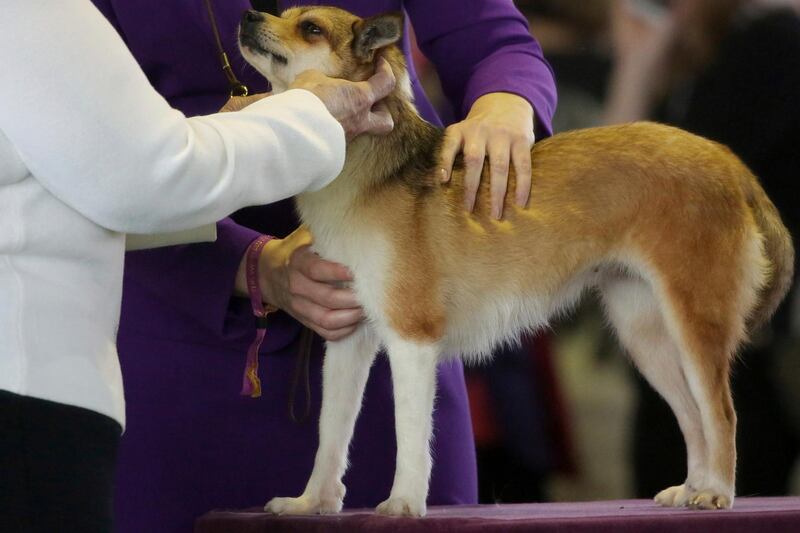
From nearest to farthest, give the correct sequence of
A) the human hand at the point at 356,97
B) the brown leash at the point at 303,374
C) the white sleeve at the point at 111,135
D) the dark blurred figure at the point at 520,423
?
the white sleeve at the point at 111,135 < the human hand at the point at 356,97 < the brown leash at the point at 303,374 < the dark blurred figure at the point at 520,423

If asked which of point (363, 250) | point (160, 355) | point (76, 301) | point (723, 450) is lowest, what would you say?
point (160, 355)

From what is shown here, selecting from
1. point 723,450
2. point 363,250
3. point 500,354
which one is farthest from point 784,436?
point 363,250

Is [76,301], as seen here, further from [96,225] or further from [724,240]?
[724,240]

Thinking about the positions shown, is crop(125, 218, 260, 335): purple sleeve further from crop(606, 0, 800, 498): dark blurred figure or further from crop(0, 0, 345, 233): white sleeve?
crop(606, 0, 800, 498): dark blurred figure

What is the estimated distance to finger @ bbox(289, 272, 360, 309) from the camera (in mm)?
1396

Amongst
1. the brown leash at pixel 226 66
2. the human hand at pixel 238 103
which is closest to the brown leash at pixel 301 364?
the brown leash at pixel 226 66

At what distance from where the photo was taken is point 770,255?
1.42m

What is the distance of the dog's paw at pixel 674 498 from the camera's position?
1302 millimetres

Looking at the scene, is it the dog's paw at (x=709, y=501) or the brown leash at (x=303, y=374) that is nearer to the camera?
the dog's paw at (x=709, y=501)

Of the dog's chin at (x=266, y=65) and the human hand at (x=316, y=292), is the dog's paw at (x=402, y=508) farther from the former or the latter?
the dog's chin at (x=266, y=65)

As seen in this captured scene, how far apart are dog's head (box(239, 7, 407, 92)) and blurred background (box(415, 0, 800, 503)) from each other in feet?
3.82

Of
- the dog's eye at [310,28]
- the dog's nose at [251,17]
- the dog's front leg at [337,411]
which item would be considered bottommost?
the dog's front leg at [337,411]

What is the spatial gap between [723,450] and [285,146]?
65 centimetres

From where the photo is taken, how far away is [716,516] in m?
1.11
